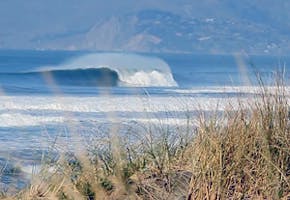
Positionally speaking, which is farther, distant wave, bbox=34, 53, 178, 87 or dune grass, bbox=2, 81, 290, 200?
distant wave, bbox=34, 53, 178, 87

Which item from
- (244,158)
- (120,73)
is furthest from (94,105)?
(120,73)

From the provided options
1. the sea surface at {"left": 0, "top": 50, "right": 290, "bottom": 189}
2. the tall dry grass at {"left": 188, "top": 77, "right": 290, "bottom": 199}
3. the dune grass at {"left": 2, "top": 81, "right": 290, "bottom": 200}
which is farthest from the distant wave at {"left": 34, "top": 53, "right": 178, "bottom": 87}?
the tall dry grass at {"left": 188, "top": 77, "right": 290, "bottom": 199}

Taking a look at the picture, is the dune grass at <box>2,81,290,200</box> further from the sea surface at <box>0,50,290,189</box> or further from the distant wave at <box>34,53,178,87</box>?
the distant wave at <box>34,53,178,87</box>

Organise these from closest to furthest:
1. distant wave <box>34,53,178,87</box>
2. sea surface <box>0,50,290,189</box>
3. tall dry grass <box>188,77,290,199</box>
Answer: tall dry grass <box>188,77,290,199</box> < sea surface <box>0,50,290,189</box> < distant wave <box>34,53,178,87</box>

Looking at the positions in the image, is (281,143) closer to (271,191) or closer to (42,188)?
(271,191)

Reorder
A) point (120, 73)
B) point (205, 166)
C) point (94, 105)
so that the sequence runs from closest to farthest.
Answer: point (205, 166), point (94, 105), point (120, 73)

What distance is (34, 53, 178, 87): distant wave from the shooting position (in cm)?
3528

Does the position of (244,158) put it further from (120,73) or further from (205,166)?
(120,73)

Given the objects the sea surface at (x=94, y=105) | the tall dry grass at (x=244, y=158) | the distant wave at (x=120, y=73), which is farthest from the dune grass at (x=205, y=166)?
the distant wave at (x=120, y=73)

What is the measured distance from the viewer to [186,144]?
19.3 ft

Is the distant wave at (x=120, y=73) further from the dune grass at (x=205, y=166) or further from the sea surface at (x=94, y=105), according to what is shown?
the dune grass at (x=205, y=166)

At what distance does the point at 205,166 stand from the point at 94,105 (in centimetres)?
1330

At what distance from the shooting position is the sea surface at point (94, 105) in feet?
21.9

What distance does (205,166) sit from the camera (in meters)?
5.07
